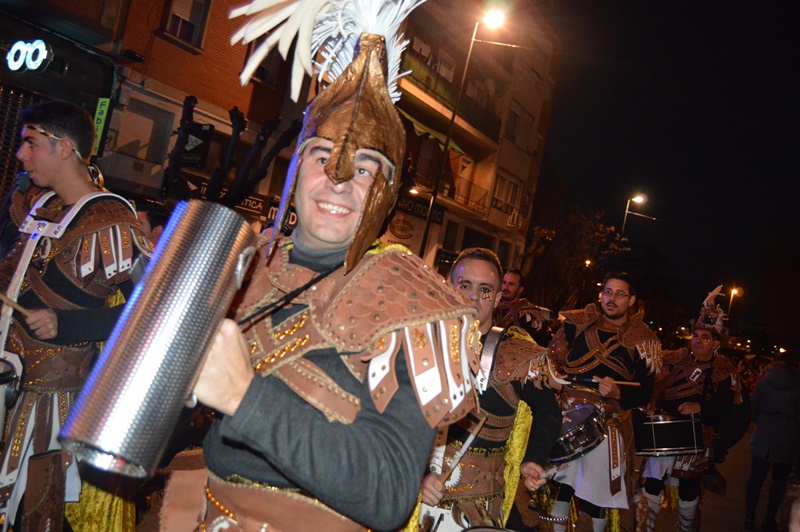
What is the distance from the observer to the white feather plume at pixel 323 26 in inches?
75.8

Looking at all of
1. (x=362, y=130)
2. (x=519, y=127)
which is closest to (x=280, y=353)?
(x=362, y=130)

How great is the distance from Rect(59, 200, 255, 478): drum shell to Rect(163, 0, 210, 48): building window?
14.6 meters

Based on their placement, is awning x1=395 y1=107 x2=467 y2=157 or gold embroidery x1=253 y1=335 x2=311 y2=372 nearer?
gold embroidery x1=253 y1=335 x2=311 y2=372

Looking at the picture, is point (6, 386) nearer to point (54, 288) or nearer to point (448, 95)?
point (54, 288)

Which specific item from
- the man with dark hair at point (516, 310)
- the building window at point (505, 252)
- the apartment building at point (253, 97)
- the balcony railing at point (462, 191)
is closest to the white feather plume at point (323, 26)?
the apartment building at point (253, 97)

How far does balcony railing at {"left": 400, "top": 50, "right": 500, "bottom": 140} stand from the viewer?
21.8m

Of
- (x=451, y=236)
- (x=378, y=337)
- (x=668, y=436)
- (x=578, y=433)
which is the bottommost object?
(x=668, y=436)

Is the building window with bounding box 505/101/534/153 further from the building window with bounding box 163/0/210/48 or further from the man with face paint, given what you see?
the man with face paint

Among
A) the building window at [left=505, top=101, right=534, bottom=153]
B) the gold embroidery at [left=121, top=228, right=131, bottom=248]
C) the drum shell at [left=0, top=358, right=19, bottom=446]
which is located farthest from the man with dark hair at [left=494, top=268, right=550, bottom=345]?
the building window at [left=505, top=101, right=534, bottom=153]

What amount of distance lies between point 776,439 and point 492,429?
20.6 ft

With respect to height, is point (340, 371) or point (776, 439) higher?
point (340, 371)

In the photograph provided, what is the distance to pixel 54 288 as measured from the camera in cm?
304

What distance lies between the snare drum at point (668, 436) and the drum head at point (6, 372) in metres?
6.38

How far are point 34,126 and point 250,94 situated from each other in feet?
44.5
